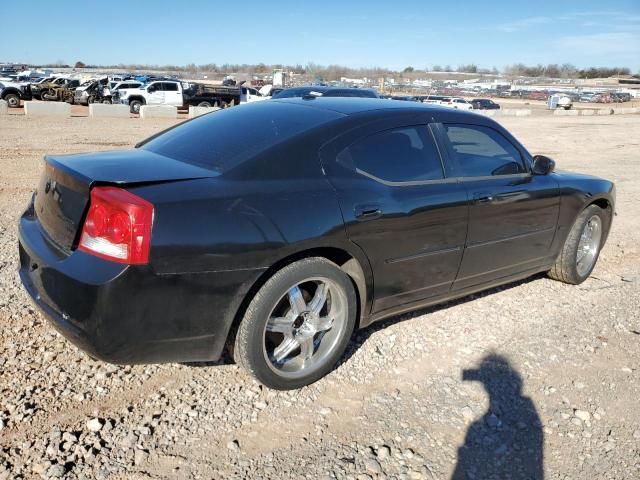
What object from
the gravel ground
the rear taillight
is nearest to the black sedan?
the rear taillight

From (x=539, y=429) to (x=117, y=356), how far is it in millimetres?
2196

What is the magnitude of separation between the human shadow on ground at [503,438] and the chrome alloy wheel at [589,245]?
211 cm

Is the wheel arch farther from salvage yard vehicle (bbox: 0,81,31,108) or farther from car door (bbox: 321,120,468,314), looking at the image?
salvage yard vehicle (bbox: 0,81,31,108)

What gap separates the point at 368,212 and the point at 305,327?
756 millimetres

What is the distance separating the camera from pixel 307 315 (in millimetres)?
3150

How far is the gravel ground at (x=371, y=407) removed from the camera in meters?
2.58

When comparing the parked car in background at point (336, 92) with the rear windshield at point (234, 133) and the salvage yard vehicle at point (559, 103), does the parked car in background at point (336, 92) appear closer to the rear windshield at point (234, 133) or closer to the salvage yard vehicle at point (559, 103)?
the rear windshield at point (234, 133)

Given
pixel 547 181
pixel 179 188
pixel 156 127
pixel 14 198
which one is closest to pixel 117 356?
pixel 179 188

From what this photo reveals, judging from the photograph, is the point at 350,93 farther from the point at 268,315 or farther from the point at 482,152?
the point at 268,315

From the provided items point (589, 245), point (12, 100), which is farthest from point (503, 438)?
point (12, 100)

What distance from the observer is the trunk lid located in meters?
2.68

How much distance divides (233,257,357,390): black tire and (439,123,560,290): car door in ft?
3.96

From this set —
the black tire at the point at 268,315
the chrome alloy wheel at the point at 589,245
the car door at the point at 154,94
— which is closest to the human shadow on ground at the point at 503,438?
the black tire at the point at 268,315

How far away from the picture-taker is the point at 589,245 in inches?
204
